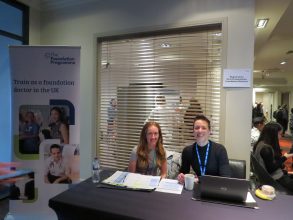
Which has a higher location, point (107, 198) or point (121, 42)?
point (121, 42)

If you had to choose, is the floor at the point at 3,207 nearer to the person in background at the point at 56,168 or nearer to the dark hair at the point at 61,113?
the person in background at the point at 56,168

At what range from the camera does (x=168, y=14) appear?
9.66 feet

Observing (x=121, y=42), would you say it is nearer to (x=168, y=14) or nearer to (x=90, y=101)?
(x=168, y=14)

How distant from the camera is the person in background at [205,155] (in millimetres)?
2090

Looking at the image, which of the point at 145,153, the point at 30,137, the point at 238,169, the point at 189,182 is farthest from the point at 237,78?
the point at 30,137

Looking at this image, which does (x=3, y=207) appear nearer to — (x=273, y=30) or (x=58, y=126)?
(x=58, y=126)

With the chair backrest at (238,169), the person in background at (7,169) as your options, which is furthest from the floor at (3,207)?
the chair backrest at (238,169)

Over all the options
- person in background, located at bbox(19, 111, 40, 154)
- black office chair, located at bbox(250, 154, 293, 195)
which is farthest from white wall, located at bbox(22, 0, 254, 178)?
person in background, located at bbox(19, 111, 40, 154)

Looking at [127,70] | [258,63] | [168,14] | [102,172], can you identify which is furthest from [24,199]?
[258,63]

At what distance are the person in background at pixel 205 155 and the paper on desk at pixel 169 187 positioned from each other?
34 cm

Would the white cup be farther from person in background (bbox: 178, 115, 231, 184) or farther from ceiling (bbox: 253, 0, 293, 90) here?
ceiling (bbox: 253, 0, 293, 90)

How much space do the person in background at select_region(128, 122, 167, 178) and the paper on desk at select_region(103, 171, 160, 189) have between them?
0.41 meters

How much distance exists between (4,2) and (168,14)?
2.37 m

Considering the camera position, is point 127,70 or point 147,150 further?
point 127,70
